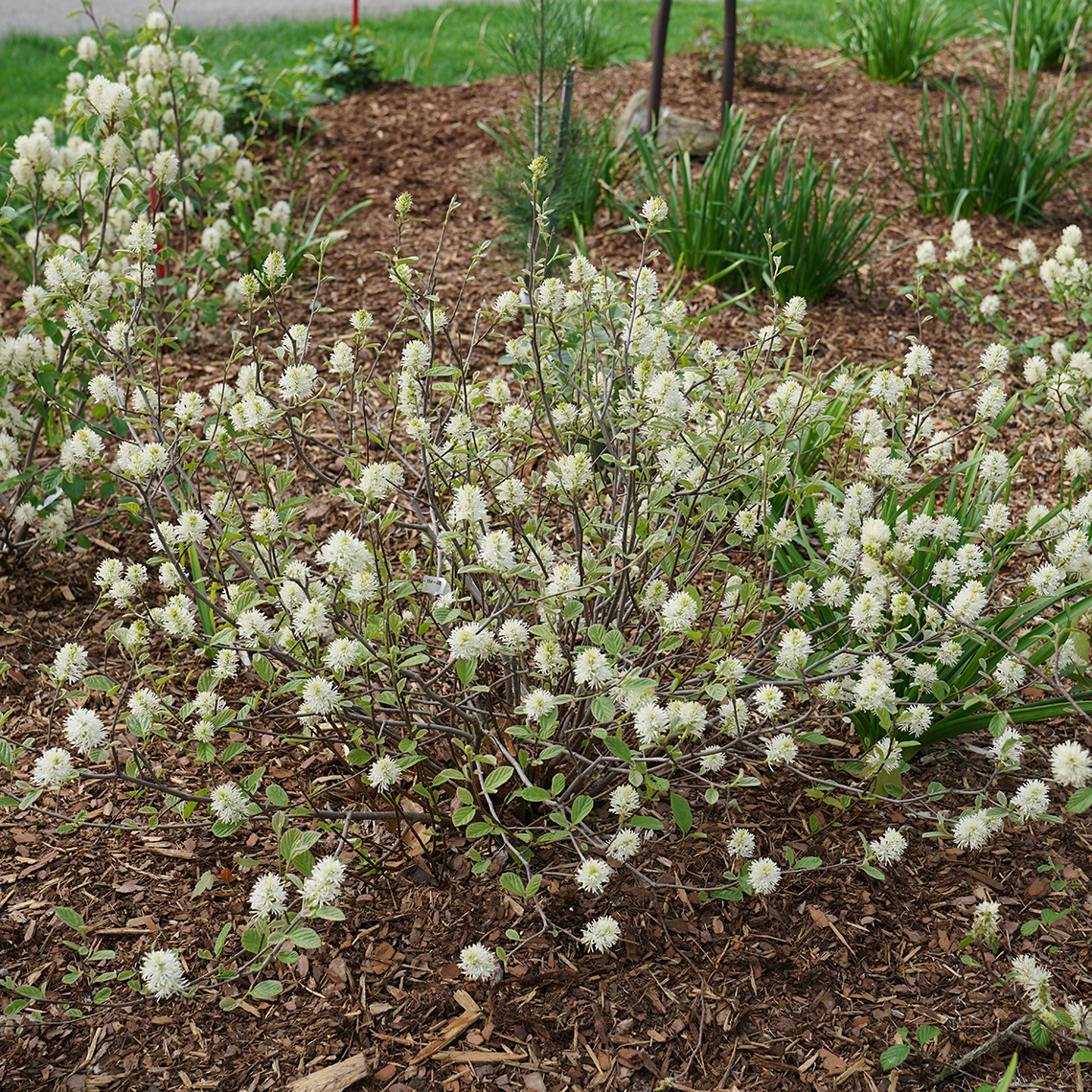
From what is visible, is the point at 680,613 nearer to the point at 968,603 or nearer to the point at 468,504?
the point at 468,504

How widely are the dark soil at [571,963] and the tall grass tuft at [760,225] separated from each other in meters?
2.23

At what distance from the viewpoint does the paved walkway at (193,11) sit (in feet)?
27.4

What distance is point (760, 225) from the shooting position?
160 inches

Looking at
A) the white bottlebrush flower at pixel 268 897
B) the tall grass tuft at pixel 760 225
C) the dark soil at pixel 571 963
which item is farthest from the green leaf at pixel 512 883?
the tall grass tuft at pixel 760 225

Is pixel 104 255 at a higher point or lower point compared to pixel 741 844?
higher

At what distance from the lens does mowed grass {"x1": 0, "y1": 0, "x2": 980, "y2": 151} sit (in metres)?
6.64

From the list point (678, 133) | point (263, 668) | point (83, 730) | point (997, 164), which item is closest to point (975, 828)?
point (263, 668)

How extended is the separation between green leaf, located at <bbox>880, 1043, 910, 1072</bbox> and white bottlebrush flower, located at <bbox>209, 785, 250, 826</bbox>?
4.19ft

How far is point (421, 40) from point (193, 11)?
251cm

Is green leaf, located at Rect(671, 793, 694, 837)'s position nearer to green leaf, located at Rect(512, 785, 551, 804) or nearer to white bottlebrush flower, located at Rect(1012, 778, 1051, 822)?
green leaf, located at Rect(512, 785, 551, 804)

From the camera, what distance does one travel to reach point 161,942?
6.92 feet

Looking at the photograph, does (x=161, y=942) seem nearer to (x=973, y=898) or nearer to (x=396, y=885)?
(x=396, y=885)

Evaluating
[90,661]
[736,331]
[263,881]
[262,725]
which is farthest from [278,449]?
[263,881]

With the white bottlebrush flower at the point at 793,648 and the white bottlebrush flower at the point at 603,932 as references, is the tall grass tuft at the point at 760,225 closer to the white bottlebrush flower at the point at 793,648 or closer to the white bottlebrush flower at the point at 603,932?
the white bottlebrush flower at the point at 793,648
